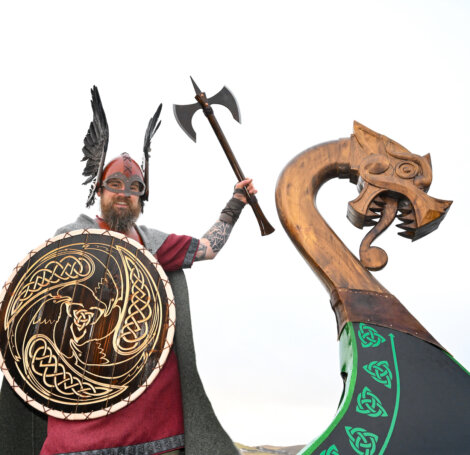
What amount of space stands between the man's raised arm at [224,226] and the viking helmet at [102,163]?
0.51m

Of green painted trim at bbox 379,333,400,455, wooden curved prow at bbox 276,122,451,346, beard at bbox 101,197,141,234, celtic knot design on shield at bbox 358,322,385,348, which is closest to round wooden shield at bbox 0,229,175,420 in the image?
beard at bbox 101,197,141,234

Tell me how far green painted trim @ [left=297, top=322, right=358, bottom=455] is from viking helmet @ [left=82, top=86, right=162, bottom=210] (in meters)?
1.59

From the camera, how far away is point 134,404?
324cm

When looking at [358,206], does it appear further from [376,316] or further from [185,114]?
[185,114]

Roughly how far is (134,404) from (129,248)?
0.82 meters

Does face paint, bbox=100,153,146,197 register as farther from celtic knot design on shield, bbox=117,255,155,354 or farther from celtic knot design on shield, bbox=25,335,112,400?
celtic knot design on shield, bbox=25,335,112,400

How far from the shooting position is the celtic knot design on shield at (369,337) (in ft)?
9.57

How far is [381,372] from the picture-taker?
2.82m

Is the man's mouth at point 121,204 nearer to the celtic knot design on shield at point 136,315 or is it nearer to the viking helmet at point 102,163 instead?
the viking helmet at point 102,163

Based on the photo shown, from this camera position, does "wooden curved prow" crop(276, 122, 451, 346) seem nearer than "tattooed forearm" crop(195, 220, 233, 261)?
Yes

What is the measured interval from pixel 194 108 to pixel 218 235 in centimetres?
86

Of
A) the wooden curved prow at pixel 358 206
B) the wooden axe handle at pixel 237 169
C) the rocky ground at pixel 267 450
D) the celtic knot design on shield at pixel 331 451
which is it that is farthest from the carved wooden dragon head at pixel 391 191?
the rocky ground at pixel 267 450

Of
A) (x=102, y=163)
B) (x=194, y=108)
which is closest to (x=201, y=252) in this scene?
(x=102, y=163)

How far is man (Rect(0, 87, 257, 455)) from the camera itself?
3.14 metres
